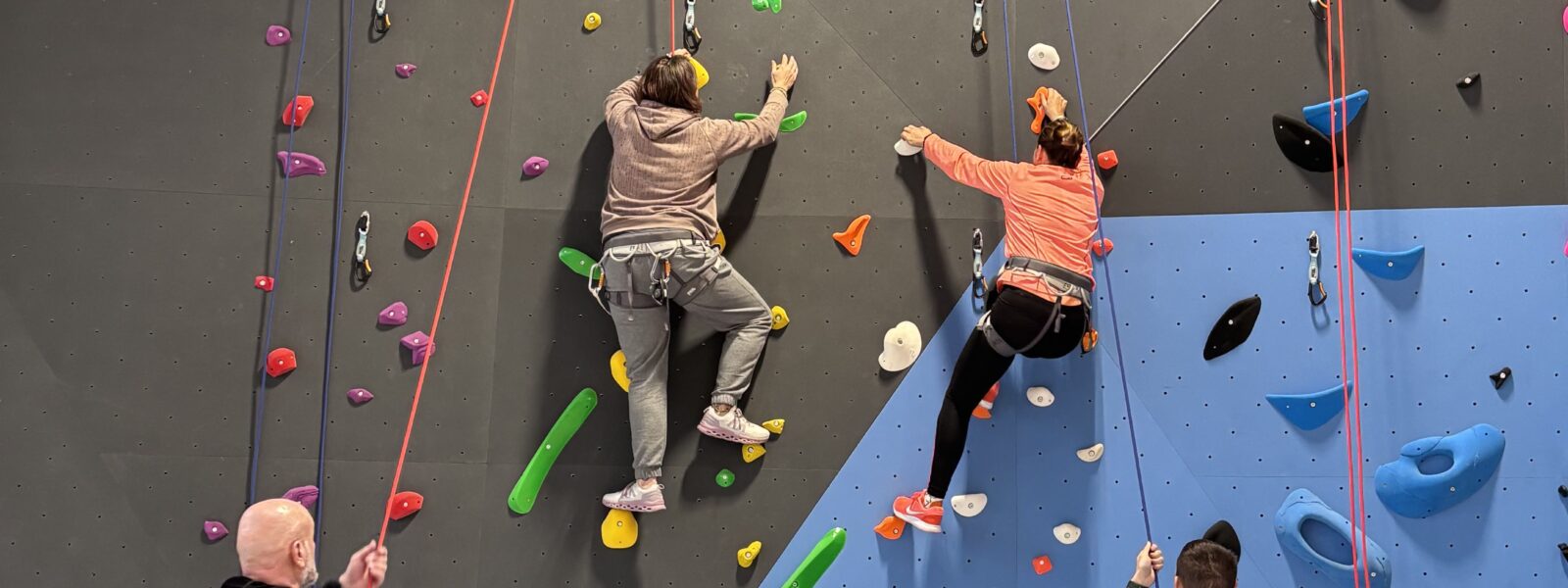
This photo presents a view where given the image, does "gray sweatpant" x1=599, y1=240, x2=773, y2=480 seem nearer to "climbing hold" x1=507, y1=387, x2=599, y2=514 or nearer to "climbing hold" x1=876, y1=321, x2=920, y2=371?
"climbing hold" x1=507, y1=387, x2=599, y2=514

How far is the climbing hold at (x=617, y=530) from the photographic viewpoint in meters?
2.96

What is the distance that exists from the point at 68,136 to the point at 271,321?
752 mm

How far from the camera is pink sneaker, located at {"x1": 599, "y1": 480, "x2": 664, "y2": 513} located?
2.87 metres

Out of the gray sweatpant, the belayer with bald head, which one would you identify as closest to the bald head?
the belayer with bald head

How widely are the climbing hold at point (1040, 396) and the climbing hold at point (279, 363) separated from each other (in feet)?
6.55

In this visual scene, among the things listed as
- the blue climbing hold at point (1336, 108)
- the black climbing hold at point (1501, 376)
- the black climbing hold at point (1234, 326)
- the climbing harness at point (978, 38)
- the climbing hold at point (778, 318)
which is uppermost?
the climbing harness at point (978, 38)

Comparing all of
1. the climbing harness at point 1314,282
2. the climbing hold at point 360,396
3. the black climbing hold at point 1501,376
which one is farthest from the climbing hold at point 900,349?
the black climbing hold at point 1501,376

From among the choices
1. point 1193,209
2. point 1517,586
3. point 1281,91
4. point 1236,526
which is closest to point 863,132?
point 1193,209

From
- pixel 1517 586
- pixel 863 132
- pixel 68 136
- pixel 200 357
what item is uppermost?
pixel 863 132

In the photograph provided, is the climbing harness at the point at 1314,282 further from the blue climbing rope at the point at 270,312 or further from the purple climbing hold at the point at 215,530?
the purple climbing hold at the point at 215,530

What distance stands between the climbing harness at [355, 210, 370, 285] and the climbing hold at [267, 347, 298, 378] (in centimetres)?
27

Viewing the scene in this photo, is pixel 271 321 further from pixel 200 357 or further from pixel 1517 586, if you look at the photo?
pixel 1517 586

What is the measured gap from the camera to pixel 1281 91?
9.95 ft

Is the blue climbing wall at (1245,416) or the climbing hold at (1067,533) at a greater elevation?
the blue climbing wall at (1245,416)
